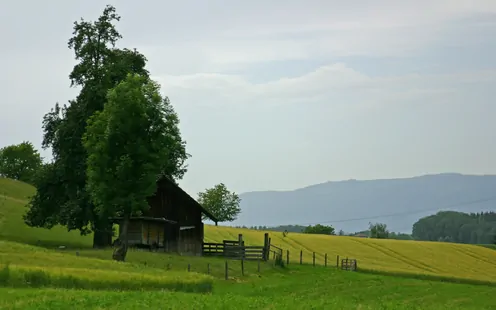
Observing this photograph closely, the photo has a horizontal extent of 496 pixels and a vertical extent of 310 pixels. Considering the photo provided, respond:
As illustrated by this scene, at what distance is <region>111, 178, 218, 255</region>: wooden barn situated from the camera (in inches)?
2687

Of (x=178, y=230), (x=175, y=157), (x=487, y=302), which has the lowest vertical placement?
(x=487, y=302)

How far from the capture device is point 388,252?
97062 mm

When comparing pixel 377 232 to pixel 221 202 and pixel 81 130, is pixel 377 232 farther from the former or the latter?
pixel 81 130

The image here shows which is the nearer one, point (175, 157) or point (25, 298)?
point (25, 298)

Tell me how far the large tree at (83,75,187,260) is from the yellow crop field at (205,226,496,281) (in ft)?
90.1

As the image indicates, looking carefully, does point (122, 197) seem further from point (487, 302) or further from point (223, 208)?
point (223, 208)

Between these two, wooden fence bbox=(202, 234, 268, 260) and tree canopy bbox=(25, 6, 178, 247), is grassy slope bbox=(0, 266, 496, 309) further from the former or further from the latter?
tree canopy bbox=(25, 6, 178, 247)

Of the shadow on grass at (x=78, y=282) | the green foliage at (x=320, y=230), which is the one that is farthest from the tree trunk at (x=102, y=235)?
the green foliage at (x=320, y=230)

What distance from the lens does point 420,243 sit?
109 metres

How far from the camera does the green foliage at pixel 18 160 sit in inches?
5920

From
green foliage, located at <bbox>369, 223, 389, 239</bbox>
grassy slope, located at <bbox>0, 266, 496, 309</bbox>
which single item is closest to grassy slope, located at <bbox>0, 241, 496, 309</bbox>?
grassy slope, located at <bbox>0, 266, 496, 309</bbox>

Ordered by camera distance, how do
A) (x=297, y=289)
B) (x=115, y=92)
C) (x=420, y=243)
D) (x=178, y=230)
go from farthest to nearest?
(x=420, y=243)
(x=178, y=230)
(x=115, y=92)
(x=297, y=289)

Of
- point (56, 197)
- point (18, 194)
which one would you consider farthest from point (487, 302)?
point (18, 194)

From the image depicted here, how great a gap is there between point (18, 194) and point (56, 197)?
1482 inches
